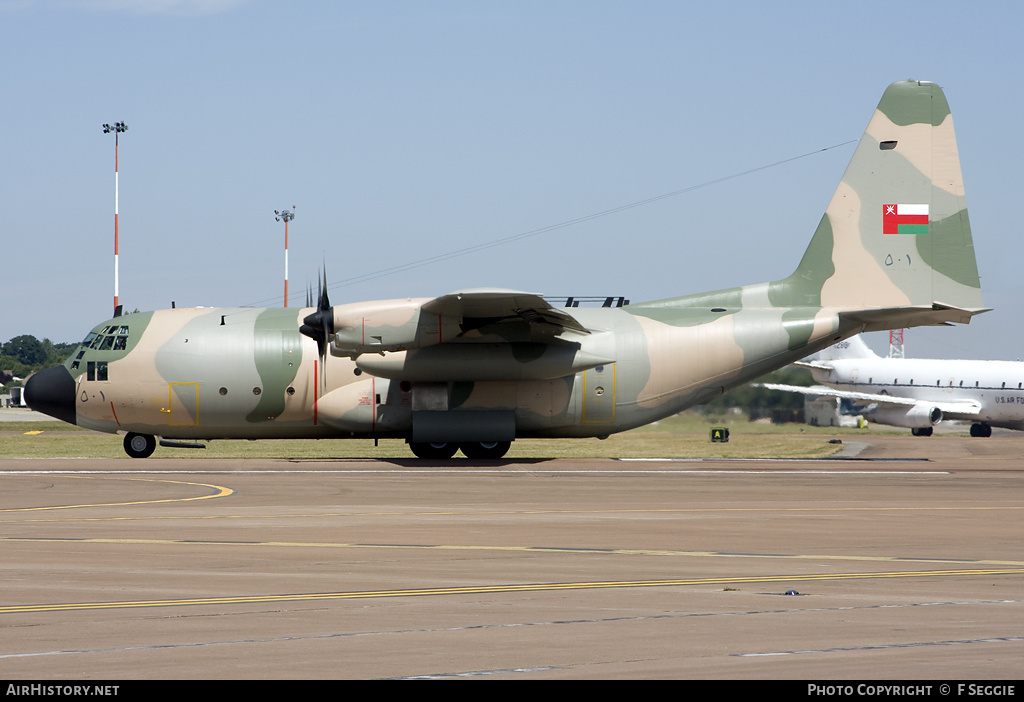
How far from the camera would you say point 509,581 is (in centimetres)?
1062

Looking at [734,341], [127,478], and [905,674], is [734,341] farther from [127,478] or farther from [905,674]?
[905,674]

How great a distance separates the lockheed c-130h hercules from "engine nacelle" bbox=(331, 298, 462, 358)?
878mm

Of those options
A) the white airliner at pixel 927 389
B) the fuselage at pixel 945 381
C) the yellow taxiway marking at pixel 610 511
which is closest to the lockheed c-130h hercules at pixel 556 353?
the yellow taxiway marking at pixel 610 511

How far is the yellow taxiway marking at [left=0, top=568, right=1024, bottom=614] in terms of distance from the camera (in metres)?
9.15

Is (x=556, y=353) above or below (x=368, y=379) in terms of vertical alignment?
above

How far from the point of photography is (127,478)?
24.1m

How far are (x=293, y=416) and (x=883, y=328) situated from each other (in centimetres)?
1686

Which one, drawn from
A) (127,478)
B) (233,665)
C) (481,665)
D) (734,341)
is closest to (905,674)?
(481,665)

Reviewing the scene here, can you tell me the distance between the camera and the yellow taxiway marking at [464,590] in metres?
9.15

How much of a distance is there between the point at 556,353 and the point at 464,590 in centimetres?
1915

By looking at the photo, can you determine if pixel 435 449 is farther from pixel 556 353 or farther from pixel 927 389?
pixel 927 389

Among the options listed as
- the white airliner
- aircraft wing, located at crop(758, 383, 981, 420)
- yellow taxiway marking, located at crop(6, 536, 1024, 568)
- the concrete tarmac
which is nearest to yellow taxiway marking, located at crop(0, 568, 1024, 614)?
the concrete tarmac

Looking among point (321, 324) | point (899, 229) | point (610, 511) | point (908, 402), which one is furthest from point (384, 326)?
point (908, 402)
